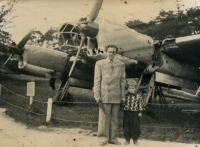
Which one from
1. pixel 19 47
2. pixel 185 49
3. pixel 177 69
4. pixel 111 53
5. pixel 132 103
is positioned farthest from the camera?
pixel 19 47

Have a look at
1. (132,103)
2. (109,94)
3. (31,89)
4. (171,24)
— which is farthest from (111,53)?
(31,89)

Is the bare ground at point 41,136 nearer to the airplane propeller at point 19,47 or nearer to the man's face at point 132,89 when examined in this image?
the man's face at point 132,89

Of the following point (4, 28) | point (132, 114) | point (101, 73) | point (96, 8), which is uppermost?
point (96, 8)

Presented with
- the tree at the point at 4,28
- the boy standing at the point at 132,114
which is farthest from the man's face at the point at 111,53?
the tree at the point at 4,28

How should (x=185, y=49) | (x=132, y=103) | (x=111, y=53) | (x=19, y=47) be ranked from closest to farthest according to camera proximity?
(x=132, y=103) → (x=111, y=53) → (x=185, y=49) → (x=19, y=47)

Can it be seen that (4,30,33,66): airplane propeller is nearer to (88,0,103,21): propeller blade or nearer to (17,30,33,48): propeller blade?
(17,30,33,48): propeller blade

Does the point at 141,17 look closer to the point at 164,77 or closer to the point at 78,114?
the point at 164,77

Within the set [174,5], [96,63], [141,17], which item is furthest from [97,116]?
[174,5]

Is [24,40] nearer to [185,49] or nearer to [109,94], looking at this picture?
[109,94]
